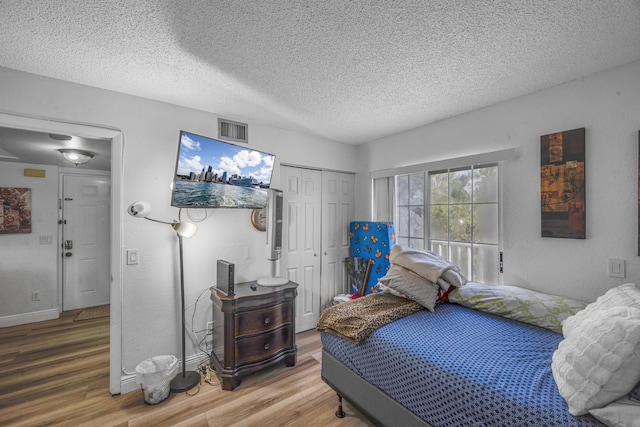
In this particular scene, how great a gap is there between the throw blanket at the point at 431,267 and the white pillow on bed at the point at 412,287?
0.16ft

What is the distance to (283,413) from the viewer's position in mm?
1974

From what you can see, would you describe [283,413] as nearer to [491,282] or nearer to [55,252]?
[491,282]

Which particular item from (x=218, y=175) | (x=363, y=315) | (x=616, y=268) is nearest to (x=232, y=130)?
(x=218, y=175)

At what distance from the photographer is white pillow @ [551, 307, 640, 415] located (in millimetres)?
1018

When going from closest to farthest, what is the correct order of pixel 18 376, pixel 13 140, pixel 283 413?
pixel 283 413 < pixel 18 376 < pixel 13 140

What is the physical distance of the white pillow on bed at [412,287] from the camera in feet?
7.07

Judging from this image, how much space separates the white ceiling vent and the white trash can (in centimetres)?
208

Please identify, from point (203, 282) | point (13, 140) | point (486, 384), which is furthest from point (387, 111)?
point (13, 140)

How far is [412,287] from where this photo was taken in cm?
223

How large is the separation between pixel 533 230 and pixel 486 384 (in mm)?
1518

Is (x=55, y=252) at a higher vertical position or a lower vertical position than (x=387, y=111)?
lower

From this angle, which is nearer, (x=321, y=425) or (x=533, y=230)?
(x=321, y=425)

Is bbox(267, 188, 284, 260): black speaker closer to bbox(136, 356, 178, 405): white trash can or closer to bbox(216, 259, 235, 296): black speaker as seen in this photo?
bbox(216, 259, 235, 296): black speaker

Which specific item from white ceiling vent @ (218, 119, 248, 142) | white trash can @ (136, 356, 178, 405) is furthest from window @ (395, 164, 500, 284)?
white trash can @ (136, 356, 178, 405)
